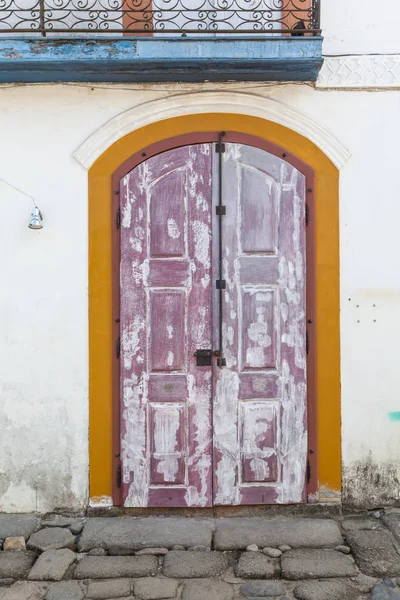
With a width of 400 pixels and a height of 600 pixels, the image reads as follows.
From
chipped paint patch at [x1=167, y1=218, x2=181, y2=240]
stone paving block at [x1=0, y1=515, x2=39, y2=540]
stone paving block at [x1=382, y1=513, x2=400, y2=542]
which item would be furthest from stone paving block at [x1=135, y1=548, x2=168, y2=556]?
chipped paint patch at [x1=167, y1=218, x2=181, y2=240]

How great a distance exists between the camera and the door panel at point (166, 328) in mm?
4840

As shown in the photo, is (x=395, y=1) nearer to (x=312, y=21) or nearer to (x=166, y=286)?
(x=312, y=21)

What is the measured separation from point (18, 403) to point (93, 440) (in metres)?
0.66

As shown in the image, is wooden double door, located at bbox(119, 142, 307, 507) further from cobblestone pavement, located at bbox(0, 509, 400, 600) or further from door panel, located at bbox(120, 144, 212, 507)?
cobblestone pavement, located at bbox(0, 509, 400, 600)

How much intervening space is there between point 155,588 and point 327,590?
3.48 ft

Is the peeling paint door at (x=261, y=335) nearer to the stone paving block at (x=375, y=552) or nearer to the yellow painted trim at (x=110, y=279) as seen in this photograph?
the yellow painted trim at (x=110, y=279)

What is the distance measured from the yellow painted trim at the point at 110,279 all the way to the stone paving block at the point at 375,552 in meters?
0.49

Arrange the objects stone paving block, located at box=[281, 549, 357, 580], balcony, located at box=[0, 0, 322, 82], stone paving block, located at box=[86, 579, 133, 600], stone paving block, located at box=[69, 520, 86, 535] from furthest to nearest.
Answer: stone paving block, located at box=[69, 520, 86, 535] < balcony, located at box=[0, 0, 322, 82] < stone paving block, located at box=[281, 549, 357, 580] < stone paving block, located at box=[86, 579, 133, 600]

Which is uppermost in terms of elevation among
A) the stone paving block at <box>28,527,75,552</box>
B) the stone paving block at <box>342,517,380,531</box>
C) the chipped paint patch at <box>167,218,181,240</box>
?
the chipped paint patch at <box>167,218,181,240</box>

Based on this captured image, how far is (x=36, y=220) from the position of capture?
15.4ft

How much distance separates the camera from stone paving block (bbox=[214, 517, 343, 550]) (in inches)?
172

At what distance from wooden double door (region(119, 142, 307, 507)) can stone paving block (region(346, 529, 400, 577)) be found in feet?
1.96

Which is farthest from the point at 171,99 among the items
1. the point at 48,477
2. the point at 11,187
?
the point at 48,477

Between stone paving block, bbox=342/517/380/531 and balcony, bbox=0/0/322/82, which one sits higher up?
balcony, bbox=0/0/322/82
